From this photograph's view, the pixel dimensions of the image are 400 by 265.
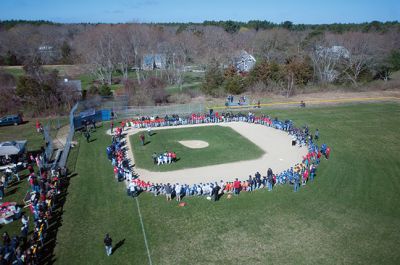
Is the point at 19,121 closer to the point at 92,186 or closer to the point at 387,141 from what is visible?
the point at 92,186

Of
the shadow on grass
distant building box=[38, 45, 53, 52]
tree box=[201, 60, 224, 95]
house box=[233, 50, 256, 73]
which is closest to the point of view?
the shadow on grass

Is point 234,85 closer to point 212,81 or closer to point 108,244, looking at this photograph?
point 212,81

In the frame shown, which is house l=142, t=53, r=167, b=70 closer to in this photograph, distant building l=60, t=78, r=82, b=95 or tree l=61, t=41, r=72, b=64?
tree l=61, t=41, r=72, b=64

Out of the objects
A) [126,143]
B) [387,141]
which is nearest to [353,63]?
[387,141]

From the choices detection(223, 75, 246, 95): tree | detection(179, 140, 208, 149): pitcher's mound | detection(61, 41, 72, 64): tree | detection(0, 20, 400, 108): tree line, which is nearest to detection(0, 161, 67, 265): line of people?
detection(179, 140, 208, 149): pitcher's mound

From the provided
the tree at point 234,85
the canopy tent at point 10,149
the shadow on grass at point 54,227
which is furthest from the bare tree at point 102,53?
the shadow on grass at point 54,227

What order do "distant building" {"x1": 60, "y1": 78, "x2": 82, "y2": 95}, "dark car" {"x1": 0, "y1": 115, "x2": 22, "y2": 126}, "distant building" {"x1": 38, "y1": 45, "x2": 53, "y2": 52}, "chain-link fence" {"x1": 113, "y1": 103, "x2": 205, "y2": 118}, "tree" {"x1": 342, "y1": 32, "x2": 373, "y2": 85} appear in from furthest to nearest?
"distant building" {"x1": 38, "y1": 45, "x2": 53, "y2": 52} < "tree" {"x1": 342, "y1": 32, "x2": 373, "y2": 85} < "distant building" {"x1": 60, "y1": 78, "x2": 82, "y2": 95} < "chain-link fence" {"x1": 113, "y1": 103, "x2": 205, "y2": 118} < "dark car" {"x1": 0, "y1": 115, "x2": 22, "y2": 126}
